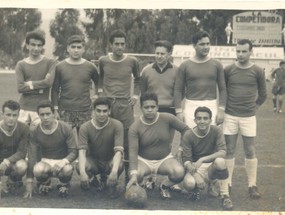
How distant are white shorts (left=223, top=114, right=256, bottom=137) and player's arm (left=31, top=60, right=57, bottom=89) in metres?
1.10

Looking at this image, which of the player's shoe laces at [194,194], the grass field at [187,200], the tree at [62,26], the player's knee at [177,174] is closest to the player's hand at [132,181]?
the grass field at [187,200]

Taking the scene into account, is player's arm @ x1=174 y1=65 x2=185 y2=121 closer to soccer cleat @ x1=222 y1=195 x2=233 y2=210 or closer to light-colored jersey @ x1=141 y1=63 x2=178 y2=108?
light-colored jersey @ x1=141 y1=63 x2=178 y2=108

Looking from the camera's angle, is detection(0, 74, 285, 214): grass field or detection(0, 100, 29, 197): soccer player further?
detection(0, 100, 29, 197): soccer player

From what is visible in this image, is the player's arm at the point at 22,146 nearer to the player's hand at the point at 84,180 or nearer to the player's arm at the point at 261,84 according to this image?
the player's hand at the point at 84,180

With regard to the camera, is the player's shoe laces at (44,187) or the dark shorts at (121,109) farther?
the dark shorts at (121,109)

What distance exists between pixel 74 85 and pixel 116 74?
27cm

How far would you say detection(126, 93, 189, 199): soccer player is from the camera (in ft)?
8.92

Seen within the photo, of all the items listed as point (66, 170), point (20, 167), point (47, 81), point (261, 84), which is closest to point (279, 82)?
point (261, 84)

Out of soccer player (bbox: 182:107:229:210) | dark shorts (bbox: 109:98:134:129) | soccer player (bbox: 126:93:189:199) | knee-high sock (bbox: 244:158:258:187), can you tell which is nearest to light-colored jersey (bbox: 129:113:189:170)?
soccer player (bbox: 126:93:189:199)

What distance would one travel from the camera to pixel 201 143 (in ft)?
9.03

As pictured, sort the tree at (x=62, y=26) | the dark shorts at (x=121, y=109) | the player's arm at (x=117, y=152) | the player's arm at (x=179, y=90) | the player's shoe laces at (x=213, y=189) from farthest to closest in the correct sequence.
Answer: the tree at (x=62, y=26) → the dark shorts at (x=121, y=109) → the player's arm at (x=179, y=90) → the player's shoe laces at (x=213, y=189) → the player's arm at (x=117, y=152)

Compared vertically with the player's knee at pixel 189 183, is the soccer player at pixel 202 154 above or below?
above

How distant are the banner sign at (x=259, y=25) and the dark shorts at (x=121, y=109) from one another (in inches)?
32.7

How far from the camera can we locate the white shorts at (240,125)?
2.78 m
